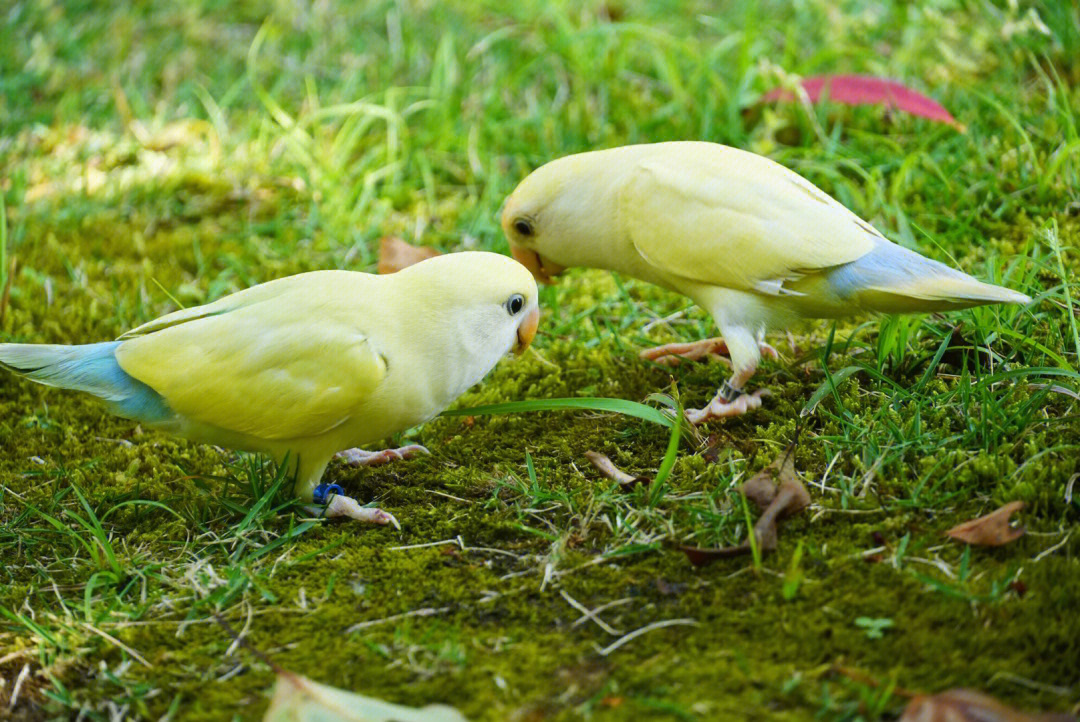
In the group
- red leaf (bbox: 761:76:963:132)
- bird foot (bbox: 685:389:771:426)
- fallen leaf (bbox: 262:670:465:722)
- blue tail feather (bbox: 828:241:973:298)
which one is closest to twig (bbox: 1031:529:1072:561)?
blue tail feather (bbox: 828:241:973:298)

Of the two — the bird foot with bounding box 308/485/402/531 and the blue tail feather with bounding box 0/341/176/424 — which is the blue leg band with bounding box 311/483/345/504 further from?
the blue tail feather with bounding box 0/341/176/424

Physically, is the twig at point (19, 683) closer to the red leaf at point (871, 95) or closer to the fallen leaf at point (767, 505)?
the fallen leaf at point (767, 505)

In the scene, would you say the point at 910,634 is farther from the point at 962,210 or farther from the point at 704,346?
the point at 962,210

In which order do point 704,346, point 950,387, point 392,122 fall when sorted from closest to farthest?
point 950,387 < point 704,346 < point 392,122

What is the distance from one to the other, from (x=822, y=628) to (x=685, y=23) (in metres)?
5.69

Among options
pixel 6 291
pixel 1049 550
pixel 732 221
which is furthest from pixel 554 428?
pixel 6 291

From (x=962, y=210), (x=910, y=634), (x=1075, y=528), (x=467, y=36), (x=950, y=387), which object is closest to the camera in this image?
(x=910, y=634)

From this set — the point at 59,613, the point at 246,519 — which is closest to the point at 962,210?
the point at 246,519

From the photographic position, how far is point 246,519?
119 inches

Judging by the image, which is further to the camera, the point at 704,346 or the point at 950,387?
the point at 704,346

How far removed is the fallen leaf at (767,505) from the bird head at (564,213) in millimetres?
1211

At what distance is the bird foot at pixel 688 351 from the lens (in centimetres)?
400

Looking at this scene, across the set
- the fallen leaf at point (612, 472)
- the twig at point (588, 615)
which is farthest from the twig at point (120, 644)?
the fallen leaf at point (612, 472)

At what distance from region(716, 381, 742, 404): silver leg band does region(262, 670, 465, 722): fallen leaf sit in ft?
5.55
